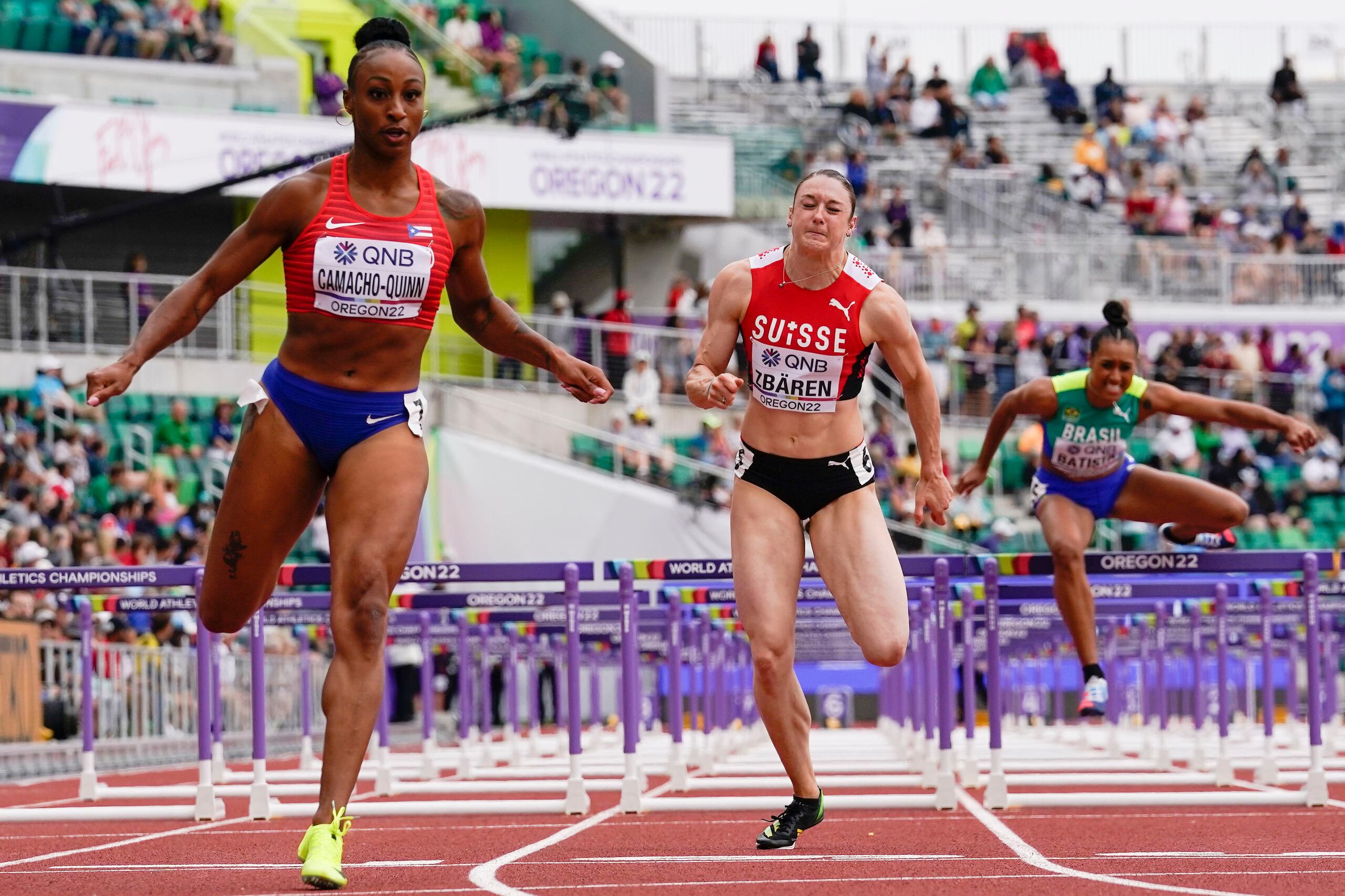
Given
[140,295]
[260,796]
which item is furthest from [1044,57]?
[260,796]

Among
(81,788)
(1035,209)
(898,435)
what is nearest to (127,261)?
(898,435)

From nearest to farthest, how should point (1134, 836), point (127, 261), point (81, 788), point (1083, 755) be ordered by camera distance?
point (1134, 836), point (81, 788), point (1083, 755), point (127, 261)

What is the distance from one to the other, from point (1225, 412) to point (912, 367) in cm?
333

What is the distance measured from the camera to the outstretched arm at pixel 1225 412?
996 cm

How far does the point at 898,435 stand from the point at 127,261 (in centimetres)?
1058

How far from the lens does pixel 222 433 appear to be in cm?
2409

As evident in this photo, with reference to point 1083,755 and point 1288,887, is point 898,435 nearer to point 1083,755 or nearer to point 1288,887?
point 1083,755

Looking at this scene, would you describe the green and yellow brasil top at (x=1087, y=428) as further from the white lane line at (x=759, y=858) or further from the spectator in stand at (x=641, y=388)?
the spectator in stand at (x=641, y=388)

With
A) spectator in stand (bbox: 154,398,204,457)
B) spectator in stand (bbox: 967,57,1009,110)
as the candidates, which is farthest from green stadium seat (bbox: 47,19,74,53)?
spectator in stand (bbox: 967,57,1009,110)

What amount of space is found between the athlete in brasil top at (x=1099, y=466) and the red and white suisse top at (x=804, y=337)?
8.82ft

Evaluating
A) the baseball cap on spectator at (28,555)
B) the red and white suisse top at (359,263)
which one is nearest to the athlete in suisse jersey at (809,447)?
→ the red and white suisse top at (359,263)

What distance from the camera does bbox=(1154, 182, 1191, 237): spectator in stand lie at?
1364 inches

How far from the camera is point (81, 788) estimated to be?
11297 millimetres

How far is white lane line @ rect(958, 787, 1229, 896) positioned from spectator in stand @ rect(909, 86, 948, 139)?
27356 millimetres
